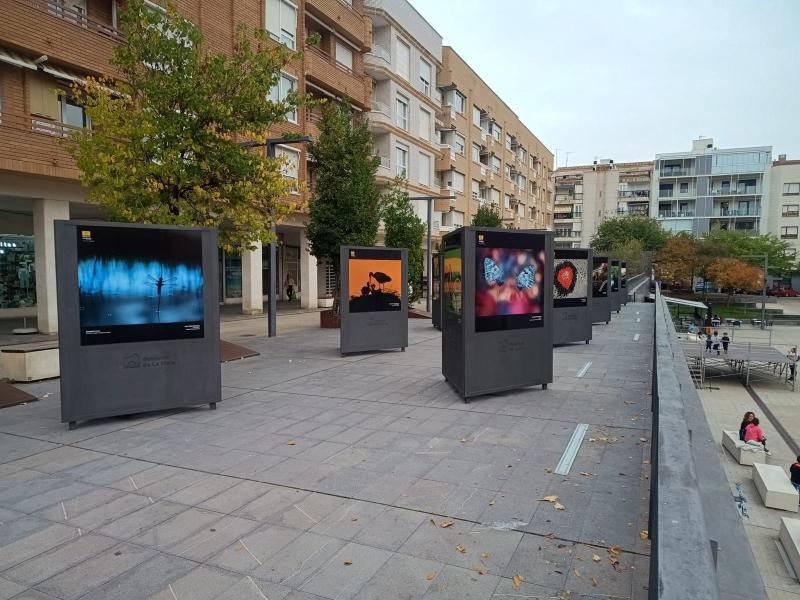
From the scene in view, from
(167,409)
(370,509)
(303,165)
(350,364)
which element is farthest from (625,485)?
(303,165)

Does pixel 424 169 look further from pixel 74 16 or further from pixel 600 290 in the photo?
pixel 74 16

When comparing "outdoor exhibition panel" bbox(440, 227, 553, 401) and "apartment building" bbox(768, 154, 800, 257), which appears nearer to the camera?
"outdoor exhibition panel" bbox(440, 227, 553, 401)

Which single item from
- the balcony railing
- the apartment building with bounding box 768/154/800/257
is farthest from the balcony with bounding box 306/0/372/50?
the apartment building with bounding box 768/154/800/257

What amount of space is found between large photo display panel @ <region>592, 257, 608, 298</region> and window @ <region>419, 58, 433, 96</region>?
19881mm

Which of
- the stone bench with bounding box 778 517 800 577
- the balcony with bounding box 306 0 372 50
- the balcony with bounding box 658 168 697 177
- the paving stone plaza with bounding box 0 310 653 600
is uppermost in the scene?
the balcony with bounding box 658 168 697 177

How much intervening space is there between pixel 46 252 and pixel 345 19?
17.5m

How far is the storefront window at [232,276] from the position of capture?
28.7 metres

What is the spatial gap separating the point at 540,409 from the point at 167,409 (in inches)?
196

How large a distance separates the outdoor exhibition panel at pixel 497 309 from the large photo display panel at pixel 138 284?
3.51 metres

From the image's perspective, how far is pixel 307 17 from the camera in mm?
24547

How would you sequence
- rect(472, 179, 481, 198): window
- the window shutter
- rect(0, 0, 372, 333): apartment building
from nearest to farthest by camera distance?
rect(0, 0, 372, 333): apartment building → the window shutter → rect(472, 179, 481, 198): window

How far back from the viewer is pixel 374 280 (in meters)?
12.1

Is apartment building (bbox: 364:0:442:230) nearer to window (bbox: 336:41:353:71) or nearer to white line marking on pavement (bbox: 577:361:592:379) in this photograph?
window (bbox: 336:41:353:71)

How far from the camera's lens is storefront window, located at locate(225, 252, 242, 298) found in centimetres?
2870
